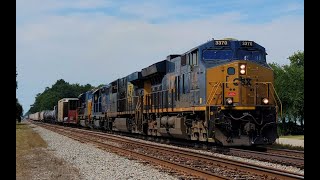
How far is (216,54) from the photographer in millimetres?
16547

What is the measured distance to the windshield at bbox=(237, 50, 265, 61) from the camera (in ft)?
54.3

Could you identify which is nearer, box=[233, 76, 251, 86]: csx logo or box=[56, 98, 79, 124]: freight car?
box=[233, 76, 251, 86]: csx logo

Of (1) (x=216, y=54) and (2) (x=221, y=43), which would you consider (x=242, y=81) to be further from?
(2) (x=221, y=43)

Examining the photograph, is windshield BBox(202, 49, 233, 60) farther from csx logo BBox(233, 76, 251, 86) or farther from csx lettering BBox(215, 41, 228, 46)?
csx logo BBox(233, 76, 251, 86)

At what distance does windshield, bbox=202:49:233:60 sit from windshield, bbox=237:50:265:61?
372 millimetres

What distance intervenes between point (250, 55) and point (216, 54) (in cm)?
134

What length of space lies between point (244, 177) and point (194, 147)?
8.95 metres

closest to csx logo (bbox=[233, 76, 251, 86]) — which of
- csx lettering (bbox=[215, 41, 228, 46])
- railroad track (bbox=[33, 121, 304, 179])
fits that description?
csx lettering (bbox=[215, 41, 228, 46])

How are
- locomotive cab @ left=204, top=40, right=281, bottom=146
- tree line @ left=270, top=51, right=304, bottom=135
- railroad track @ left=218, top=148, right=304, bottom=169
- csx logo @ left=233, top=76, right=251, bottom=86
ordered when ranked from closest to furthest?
railroad track @ left=218, top=148, right=304, bottom=169
locomotive cab @ left=204, top=40, right=281, bottom=146
csx logo @ left=233, top=76, right=251, bottom=86
tree line @ left=270, top=51, right=304, bottom=135

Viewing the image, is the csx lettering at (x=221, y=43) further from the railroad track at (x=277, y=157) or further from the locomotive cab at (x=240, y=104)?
the railroad track at (x=277, y=157)

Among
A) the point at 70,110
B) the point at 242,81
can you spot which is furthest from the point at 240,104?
the point at 70,110

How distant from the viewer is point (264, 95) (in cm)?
1570
